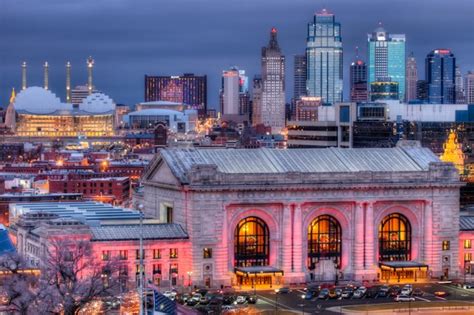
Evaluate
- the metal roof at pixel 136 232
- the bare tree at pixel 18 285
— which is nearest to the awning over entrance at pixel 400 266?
the metal roof at pixel 136 232

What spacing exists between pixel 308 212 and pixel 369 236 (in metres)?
6.62

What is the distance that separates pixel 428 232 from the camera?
5522 inches

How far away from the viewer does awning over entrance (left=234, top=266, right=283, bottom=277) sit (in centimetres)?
13200

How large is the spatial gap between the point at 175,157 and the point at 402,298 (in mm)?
26945

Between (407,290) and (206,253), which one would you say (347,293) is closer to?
(407,290)

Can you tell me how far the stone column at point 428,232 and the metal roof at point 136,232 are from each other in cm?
2392

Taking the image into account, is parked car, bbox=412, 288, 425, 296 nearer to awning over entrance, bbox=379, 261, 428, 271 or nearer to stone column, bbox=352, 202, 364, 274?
awning over entrance, bbox=379, 261, 428, 271

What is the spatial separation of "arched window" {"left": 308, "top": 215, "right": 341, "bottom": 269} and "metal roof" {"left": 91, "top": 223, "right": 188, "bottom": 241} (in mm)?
12661

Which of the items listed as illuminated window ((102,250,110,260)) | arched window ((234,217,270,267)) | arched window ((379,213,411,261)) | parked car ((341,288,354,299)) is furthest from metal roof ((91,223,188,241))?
arched window ((379,213,411,261))

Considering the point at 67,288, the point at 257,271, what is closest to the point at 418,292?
the point at 257,271

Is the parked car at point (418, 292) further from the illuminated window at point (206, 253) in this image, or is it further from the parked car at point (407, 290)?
the illuminated window at point (206, 253)

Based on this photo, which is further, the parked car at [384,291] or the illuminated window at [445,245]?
the illuminated window at [445,245]

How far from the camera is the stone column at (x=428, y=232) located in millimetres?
140125

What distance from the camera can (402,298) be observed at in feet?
404
